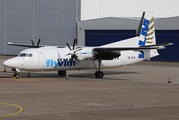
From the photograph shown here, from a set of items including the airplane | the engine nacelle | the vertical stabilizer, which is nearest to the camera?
the airplane

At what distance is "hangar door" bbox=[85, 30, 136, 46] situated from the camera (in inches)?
2244

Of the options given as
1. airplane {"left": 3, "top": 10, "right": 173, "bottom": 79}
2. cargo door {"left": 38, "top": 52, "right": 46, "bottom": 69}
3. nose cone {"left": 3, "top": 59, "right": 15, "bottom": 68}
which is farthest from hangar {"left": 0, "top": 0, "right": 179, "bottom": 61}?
nose cone {"left": 3, "top": 59, "right": 15, "bottom": 68}

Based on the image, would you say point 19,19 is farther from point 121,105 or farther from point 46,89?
point 121,105

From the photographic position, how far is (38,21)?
63844mm

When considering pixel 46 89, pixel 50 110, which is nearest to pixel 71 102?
pixel 50 110

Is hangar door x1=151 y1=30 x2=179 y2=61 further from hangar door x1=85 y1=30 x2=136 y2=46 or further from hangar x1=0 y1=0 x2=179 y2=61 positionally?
hangar door x1=85 y1=30 x2=136 y2=46

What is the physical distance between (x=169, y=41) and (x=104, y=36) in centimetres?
1203

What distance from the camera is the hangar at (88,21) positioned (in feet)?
182

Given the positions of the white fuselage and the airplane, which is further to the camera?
the airplane

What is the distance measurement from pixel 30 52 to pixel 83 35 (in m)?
33.3

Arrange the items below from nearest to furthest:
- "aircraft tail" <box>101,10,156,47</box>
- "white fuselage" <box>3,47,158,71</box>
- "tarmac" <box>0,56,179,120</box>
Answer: "tarmac" <box>0,56,179,120</box> < "white fuselage" <box>3,47,158,71</box> < "aircraft tail" <box>101,10,156,47</box>

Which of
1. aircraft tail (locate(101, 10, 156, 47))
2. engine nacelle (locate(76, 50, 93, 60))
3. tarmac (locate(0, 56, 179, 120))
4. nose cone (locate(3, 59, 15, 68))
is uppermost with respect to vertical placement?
aircraft tail (locate(101, 10, 156, 47))

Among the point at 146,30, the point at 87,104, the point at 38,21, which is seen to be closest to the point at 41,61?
the point at 87,104

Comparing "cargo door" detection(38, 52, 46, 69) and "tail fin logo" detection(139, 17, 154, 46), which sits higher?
"tail fin logo" detection(139, 17, 154, 46)
